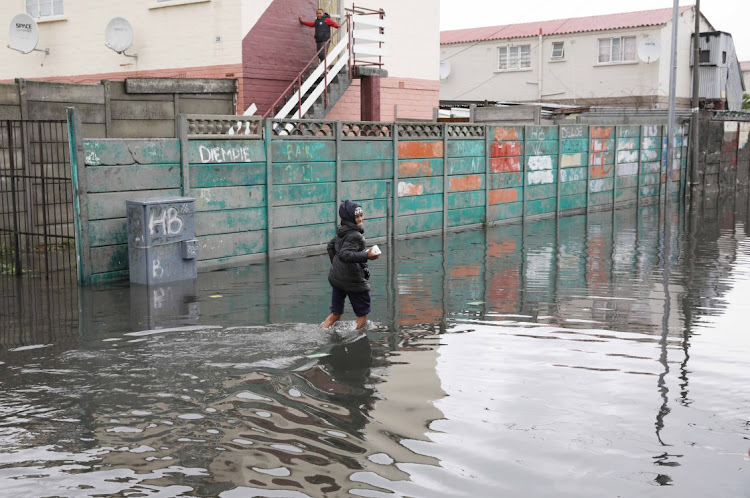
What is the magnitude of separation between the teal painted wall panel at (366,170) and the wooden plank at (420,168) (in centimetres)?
34

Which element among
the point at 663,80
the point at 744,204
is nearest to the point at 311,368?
the point at 744,204

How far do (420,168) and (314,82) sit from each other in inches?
163

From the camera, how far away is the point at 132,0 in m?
20.0

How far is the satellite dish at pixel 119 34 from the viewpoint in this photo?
19250mm

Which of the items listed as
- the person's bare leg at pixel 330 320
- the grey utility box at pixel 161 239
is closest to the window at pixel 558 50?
the grey utility box at pixel 161 239

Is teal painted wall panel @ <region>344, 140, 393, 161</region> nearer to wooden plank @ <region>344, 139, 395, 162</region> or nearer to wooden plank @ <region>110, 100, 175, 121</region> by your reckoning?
wooden plank @ <region>344, 139, 395, 162</region>

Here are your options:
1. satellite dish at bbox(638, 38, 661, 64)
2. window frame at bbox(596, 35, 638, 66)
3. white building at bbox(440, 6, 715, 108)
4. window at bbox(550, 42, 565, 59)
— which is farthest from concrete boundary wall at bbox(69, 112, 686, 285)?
window at bbox(550, 42, 565, 59)

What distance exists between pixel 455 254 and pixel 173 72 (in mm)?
8935

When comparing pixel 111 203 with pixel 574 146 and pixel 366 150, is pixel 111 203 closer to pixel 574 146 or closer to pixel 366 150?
→ pixel 366 150

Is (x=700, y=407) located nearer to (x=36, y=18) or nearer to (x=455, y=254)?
(x=455, y=254)

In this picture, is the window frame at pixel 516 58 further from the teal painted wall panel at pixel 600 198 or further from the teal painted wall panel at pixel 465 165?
the teal painted wall panel at pixel 465 165

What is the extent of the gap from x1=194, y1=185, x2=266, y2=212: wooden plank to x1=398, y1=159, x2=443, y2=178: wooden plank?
3.57 meters

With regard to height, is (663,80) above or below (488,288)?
above

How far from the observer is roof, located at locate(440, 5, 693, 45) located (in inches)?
1544
